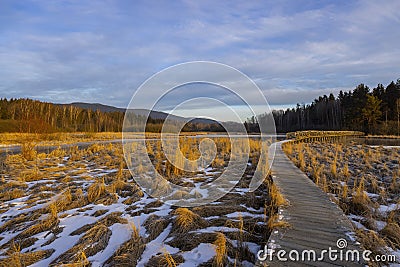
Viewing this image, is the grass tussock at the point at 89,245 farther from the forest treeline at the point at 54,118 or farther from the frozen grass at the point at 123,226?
the forest treeline at the point at 54,118

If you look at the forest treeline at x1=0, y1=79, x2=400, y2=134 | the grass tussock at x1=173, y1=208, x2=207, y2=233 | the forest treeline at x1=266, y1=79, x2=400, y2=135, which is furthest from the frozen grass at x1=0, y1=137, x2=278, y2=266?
the forest treeline at x1=266, y1=79, x2=400, y2=135

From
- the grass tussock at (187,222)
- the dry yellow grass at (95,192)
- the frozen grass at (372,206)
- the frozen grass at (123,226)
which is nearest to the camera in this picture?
the frozen grass at (372,206)

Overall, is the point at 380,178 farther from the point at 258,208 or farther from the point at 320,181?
the point at 258,208

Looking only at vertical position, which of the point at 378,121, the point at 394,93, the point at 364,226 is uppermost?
the point at 394,93

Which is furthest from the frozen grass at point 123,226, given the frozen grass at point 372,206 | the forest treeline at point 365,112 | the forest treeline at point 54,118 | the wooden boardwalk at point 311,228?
the forest treeline at point 365,112

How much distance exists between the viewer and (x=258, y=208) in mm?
5910

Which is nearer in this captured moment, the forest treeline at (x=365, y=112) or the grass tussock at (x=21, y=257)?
the grass tussock at (x=21, y=257)

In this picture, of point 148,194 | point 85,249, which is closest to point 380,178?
point 148,194

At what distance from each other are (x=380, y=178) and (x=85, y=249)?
9.44m

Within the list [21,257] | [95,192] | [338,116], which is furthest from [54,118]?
[338,116]

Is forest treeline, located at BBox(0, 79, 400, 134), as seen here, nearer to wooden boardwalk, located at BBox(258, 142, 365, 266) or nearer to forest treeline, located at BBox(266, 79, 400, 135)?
forest treeline, located at BBox(266, 79, 400, 135)

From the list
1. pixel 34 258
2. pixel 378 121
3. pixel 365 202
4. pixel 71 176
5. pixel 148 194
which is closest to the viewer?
pixel 34 258

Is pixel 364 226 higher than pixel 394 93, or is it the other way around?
pixel 394 93

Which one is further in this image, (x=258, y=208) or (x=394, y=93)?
(x=394, y=93)
